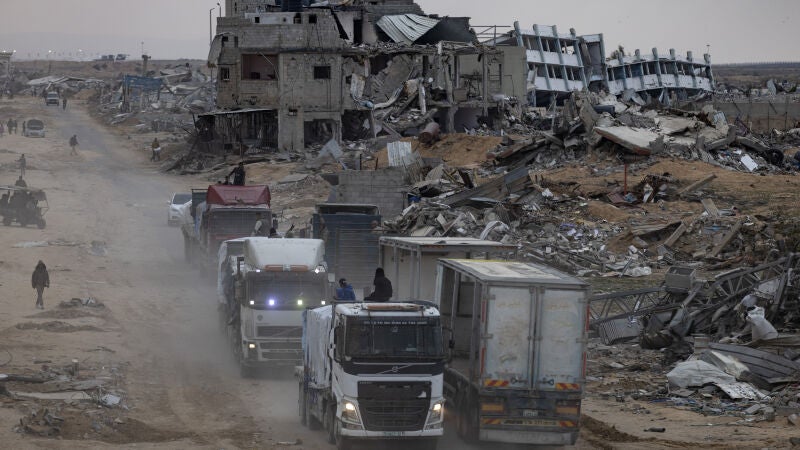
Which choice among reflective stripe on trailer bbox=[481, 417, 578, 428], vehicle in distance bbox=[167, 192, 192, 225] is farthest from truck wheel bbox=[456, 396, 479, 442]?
vehicle in distance bbox=[167, 192, 192, 225]

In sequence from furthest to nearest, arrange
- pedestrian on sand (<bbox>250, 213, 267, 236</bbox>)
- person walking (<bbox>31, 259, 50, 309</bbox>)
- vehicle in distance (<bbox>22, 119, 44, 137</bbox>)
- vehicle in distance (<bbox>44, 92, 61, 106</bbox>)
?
1. vehicle in distance (<bbox>44, 92, 61, 106</bbox>)
2. vehicle in distance (<bbox>22, 119, 44, 137</bbox>)
3. pedestrian on sand (<bbox>250, 213, 267, 236</bbox>)
4. person walking (<bbox>31, 259, 50, 309</bbox>)

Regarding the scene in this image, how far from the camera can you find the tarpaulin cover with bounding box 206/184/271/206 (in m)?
31.8

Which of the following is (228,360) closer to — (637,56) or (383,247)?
(383,247)

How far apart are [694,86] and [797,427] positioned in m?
108

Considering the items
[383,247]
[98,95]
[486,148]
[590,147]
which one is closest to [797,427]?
[383,247]

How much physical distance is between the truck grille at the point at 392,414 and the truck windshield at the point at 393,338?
0.64 m

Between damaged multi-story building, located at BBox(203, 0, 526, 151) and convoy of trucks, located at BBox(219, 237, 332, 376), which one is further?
damaged multi-story building, located at BBox(203, 0, 526, 151)

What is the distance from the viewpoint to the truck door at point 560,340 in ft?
50.3

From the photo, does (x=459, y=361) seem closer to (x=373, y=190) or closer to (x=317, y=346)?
(x=317, y=346)

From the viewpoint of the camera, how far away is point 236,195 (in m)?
32.1

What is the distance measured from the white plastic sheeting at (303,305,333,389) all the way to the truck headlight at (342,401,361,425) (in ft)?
3.42

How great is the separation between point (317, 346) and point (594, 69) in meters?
90.7

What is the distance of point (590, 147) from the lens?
44562mm

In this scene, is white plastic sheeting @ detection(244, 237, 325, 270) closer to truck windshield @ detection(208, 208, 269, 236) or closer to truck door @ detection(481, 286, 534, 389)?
truck door @ detection(481, 286, 534, 389)
